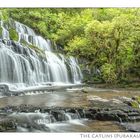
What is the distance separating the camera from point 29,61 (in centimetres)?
636

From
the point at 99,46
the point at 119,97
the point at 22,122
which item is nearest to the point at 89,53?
the point at 99,46

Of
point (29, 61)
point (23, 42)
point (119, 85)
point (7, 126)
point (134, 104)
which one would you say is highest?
point (23, 42)

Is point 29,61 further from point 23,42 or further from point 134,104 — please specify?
point 134,104

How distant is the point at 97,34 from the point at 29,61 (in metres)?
0.72

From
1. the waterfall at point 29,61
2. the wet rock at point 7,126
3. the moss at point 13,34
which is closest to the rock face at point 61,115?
the wet rock at point 7,126

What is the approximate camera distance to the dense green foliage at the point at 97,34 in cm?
631

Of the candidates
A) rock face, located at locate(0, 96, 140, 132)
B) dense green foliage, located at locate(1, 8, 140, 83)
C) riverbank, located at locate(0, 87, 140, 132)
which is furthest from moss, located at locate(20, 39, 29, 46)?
rock face, located at locate(0, 96, 140, 132)

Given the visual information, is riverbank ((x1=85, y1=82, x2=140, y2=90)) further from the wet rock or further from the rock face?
the wet rock

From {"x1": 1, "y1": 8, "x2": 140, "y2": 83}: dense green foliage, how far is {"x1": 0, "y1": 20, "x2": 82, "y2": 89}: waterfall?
88 mm


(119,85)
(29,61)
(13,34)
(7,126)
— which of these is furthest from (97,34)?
(7,126)

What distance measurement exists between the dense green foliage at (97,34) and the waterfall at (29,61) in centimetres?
9

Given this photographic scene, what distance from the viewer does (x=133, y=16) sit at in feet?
20.7

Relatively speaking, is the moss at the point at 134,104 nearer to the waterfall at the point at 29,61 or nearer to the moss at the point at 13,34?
the waterfall at the point at 29,61

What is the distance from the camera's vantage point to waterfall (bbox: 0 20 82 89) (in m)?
6.30
